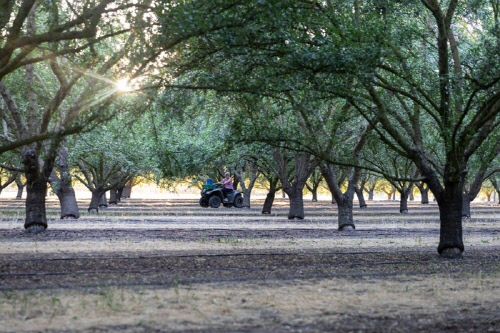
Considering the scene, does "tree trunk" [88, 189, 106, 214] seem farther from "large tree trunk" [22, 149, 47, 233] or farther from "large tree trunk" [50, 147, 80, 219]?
"large tree trunk" [22, 149, 47, 233]

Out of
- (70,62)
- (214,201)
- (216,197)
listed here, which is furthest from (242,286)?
(214,201)

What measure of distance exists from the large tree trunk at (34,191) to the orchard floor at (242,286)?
1.41 metres

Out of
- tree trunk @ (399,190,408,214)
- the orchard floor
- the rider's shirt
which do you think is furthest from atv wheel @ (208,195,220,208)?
the orchard floor

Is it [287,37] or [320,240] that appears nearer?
[287,37]

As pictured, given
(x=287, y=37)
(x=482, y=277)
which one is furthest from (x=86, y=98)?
(x=482, y=277)

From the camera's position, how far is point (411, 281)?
13047mm

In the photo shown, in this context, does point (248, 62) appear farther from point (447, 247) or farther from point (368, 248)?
point (368, 248)

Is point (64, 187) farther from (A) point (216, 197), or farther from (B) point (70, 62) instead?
(A) point (216, 197)

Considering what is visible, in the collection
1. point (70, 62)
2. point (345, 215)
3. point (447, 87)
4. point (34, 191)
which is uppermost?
point (70, 62)

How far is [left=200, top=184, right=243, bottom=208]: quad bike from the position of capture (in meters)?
53.5

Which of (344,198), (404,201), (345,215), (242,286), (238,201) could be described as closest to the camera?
(242,286)

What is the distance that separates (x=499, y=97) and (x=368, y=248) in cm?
639

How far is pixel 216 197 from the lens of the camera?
2109 inches

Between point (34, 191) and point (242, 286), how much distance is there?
40.8ft
